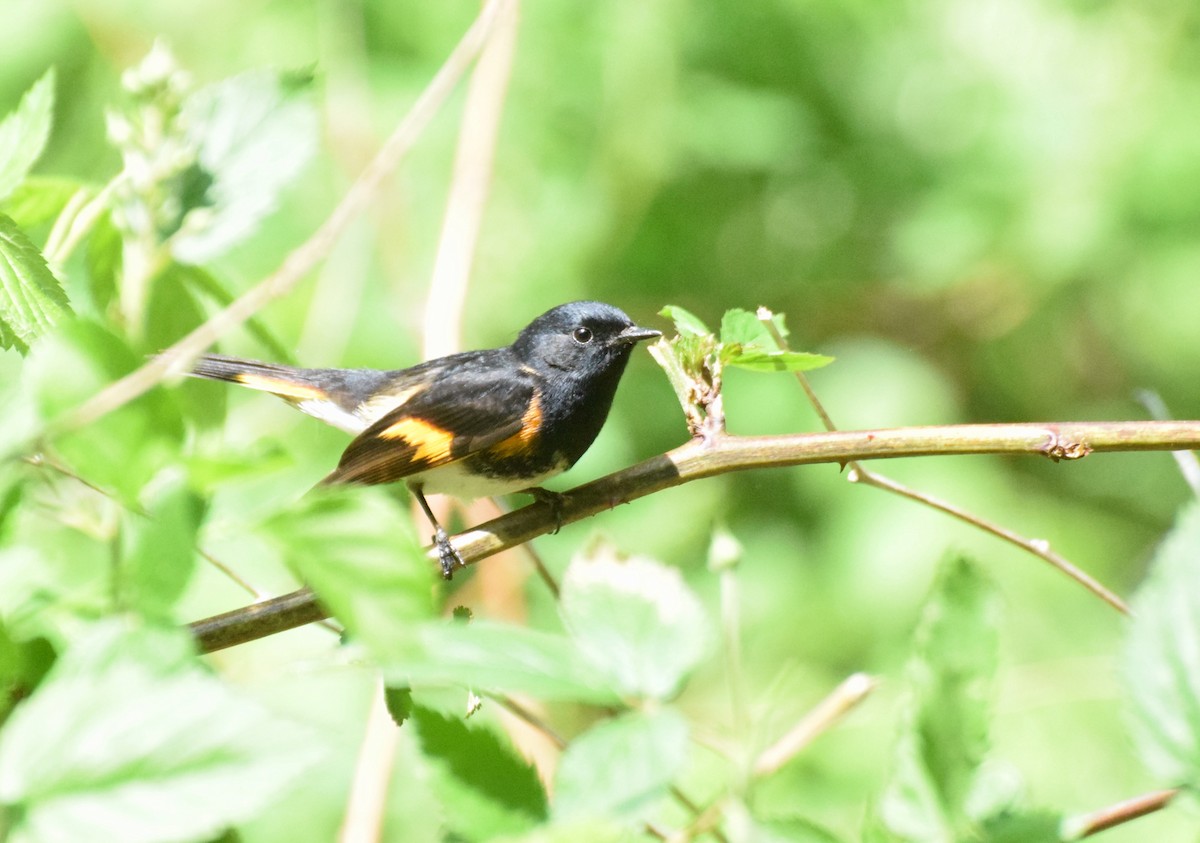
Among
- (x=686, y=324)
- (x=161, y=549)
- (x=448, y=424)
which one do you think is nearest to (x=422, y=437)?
(x=448, y=424)

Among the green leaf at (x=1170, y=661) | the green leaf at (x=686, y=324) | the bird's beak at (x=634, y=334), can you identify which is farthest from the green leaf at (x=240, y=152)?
the bird's beak at (x=634, y=334)

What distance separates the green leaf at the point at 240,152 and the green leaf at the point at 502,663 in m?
0.84

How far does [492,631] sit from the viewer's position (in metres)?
0.69

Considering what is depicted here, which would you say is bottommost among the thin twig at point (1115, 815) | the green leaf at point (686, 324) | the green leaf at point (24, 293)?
the thin twig at point (1115, 815)

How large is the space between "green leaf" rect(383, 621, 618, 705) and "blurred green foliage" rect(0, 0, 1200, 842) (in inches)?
78.8

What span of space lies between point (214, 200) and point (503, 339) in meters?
2.37

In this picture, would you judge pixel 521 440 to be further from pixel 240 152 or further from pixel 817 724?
pixel 817 724

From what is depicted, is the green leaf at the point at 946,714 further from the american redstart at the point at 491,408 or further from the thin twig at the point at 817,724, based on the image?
the american redstart at the point at 491,408

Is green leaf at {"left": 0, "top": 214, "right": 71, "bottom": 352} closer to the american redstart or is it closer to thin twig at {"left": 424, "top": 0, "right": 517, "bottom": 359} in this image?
thin twig at {"left": 424, "top": 0, "right": 517, "bottom": 359}

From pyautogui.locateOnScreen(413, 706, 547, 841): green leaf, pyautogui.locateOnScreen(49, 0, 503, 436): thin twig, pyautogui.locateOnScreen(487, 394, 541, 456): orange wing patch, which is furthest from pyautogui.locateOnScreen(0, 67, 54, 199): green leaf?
pyautogui.locateOnScreen(487, 394, 541, 456): orange wing patch

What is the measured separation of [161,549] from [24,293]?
1.56 ft

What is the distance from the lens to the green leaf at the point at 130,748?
24.0 inches

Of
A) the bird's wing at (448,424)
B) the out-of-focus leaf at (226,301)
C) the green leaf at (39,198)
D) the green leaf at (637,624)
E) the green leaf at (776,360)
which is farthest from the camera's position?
the bird's wing at (448,424)

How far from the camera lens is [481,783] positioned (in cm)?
78
